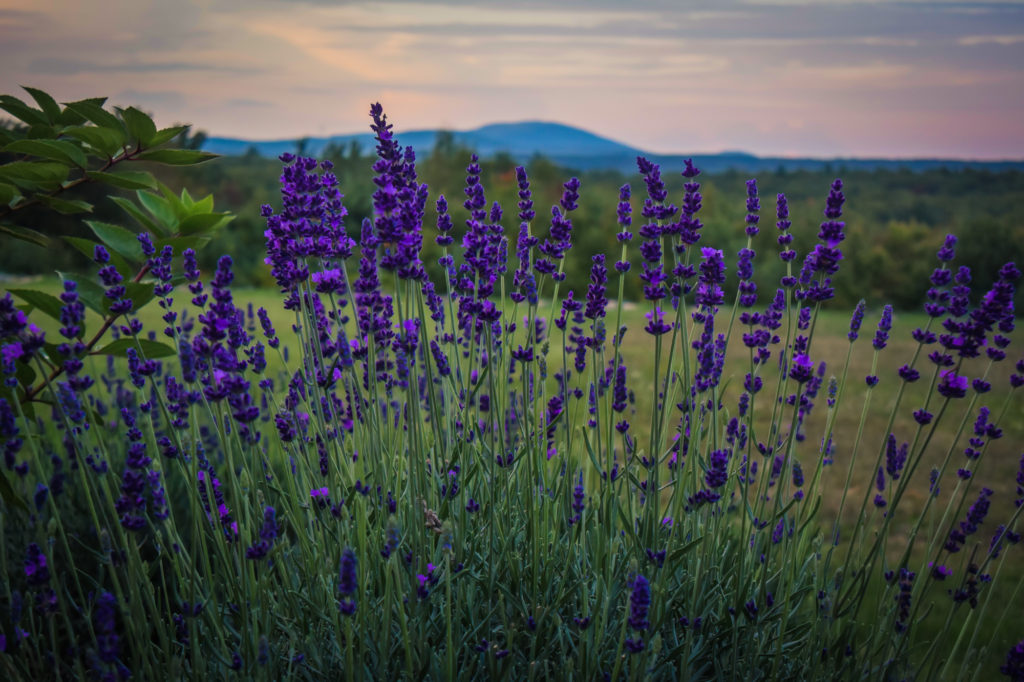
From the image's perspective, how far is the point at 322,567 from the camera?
2.24 meters

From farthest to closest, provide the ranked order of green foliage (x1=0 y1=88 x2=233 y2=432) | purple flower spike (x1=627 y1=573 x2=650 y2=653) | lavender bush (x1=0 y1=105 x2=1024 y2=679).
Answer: green foliage (x1=0 y1=88 x2=233 y2=432)
lavender bush (x1=0 y1=105 x2=1024 y2=679)
purple flower spike (x1=627 y1=573 x2=650 y2=653)

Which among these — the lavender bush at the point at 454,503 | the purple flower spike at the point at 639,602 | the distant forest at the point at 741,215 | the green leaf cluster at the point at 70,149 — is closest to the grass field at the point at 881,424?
the lavender bush at the point at 454,503

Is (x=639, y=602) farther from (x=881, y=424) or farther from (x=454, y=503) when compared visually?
(x=881, y=424)

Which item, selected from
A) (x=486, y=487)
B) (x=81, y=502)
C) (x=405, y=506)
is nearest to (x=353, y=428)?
(x=405, y=506)

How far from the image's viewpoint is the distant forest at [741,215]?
42.8ft

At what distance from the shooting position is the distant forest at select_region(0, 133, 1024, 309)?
1303 centimetres

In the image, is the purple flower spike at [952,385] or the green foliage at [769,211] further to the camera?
the green foliage at [769,211]

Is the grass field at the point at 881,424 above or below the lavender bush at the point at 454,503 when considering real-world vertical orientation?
below

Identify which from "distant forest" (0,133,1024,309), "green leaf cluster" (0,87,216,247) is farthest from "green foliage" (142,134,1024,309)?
"green leaf cluster" (0,87,216,247)

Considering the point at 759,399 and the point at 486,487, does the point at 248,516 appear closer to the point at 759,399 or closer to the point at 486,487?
the point at 486,487

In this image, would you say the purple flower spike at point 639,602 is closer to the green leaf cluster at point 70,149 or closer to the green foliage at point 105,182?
the green foliage at point 105,182

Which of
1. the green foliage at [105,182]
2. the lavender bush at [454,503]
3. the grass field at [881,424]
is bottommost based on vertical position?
the grass field at [881,424]

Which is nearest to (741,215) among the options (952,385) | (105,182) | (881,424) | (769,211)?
(769,211)

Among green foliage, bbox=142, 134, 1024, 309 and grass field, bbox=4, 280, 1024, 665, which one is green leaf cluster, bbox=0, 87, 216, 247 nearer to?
grass field, bbox=4, 280, 1024, 665
